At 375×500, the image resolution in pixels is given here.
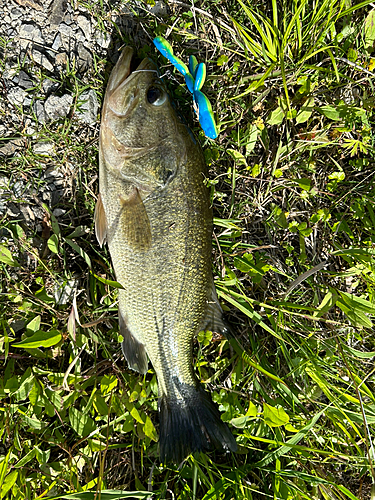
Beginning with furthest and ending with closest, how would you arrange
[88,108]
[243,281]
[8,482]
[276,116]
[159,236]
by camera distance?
1. [243,281]
2. [276,116]
3. [88,108]
4. [159,236]
5. [8,482]

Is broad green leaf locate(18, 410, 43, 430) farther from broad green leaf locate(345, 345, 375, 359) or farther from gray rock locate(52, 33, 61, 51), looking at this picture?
gray rock locate(52, 33, 61, 51)

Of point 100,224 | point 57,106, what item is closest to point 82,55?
point 57,106

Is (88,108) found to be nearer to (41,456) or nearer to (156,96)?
(156,96)

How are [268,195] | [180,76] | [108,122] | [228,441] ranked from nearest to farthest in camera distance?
1. [108,122]
2. [228,441]
3. [180,76]
4. [268,195]

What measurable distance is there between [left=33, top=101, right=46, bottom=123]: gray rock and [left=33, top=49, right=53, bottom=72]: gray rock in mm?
258

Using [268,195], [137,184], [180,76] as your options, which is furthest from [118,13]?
[268,195]

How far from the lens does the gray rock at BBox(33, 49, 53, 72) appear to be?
2473mm

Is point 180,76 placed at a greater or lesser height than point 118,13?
lesser

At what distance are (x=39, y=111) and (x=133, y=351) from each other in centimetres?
184

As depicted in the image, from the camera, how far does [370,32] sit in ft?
8.80

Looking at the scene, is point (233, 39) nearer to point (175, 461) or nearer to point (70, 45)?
point (70, 45)

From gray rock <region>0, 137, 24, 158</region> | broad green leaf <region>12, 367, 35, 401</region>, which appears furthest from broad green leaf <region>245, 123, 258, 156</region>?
broad green leaf <region>12, 367, 35, 401</region>

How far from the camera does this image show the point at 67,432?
2527 mm

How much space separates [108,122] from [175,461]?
2281 mm
